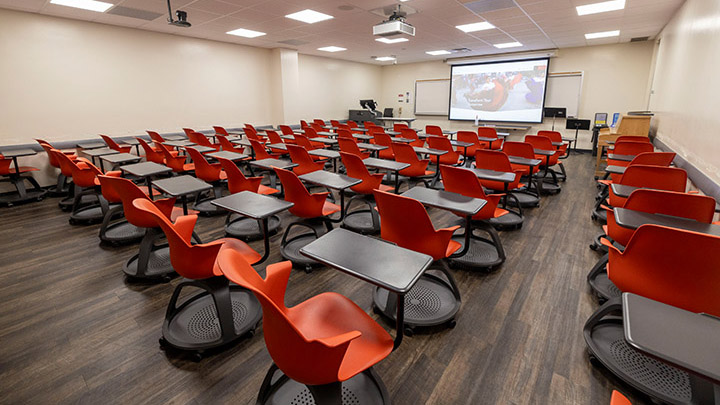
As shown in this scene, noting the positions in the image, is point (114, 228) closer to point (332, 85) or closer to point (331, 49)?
point (331, 49)

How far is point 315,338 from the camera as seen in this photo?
4.38 ft

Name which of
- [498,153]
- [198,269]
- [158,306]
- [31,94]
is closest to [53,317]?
[158,306]

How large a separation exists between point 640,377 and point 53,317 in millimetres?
3826

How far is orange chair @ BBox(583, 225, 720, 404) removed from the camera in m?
1.46

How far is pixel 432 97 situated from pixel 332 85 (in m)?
4.12

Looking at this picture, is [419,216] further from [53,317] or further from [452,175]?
[53,317]

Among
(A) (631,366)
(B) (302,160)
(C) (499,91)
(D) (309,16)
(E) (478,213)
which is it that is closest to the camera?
(A) (631,366)

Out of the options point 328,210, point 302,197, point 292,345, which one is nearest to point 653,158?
point 328,210

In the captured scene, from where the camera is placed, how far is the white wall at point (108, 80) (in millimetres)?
5750

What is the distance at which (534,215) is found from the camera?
447 centimetres

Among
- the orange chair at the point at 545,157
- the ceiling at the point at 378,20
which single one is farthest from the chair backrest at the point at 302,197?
the orange chair at the point at 545,157

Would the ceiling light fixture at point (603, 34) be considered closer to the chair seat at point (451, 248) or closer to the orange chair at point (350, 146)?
the orange chair at point (350, 146)

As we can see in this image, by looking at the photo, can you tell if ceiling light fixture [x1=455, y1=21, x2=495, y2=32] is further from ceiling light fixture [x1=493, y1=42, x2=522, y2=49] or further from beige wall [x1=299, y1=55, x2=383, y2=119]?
beige wall [x1=299, y1=55, x2=383, y2=119]

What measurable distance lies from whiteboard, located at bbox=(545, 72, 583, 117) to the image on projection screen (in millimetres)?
229
